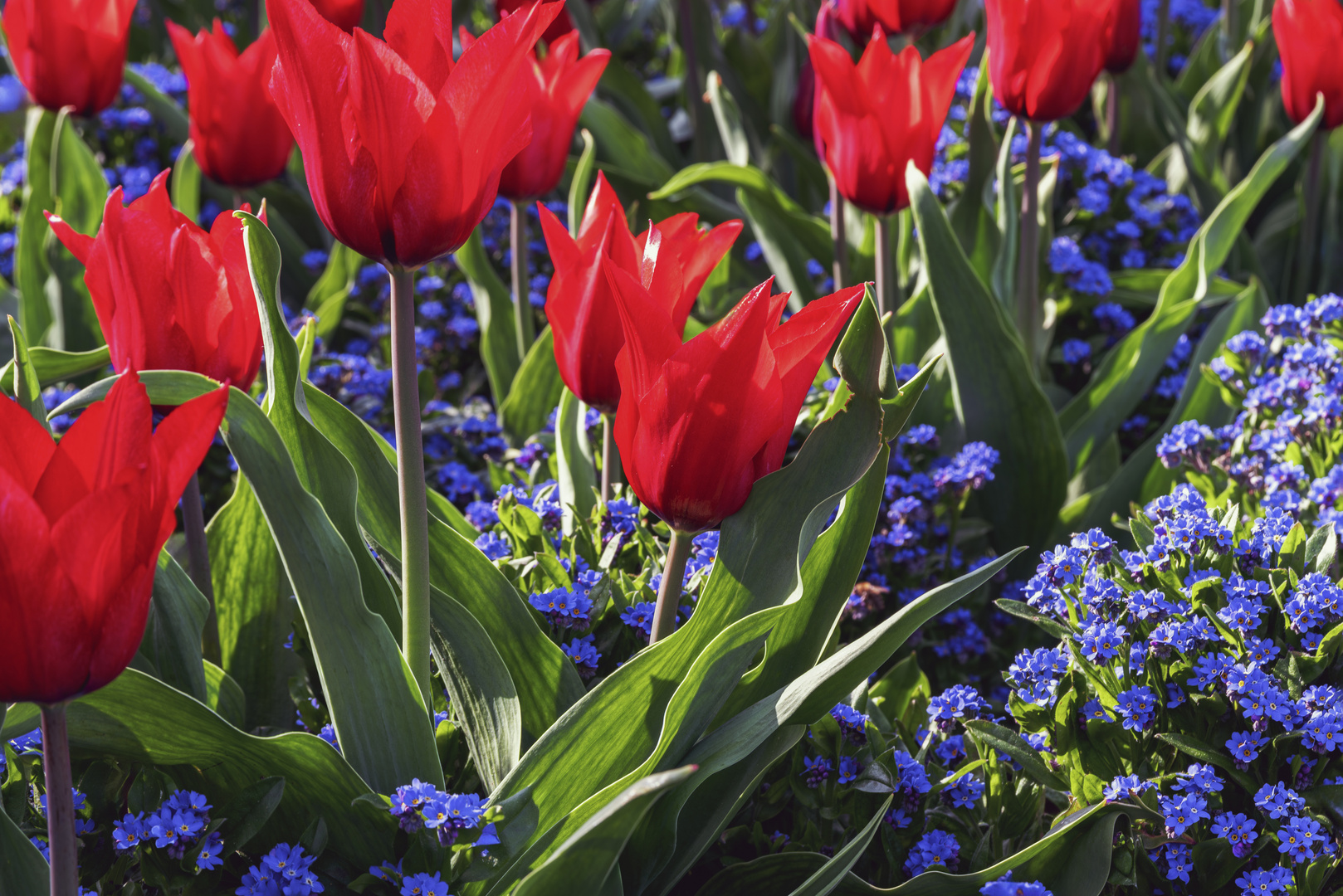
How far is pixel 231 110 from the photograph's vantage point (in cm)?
211

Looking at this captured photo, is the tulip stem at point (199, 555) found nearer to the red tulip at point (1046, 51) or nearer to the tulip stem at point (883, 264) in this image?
the tulip stem at point (883, 264)

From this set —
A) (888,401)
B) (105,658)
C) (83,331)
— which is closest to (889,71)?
(888,401)

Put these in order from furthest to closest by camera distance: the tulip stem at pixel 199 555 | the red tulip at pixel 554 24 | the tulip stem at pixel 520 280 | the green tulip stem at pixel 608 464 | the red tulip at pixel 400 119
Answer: the red tulip at pixel 554 24
the tulip stem at pixel 520 280
the green tulip stem at pixel 608 464
the tulip stem at pixel 199 555
the red tulip at pixel 400 119

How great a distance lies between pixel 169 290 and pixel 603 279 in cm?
45

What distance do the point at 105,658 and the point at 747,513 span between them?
0.61 m

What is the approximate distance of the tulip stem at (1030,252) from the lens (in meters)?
2.17

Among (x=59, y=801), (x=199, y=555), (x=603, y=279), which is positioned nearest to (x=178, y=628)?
(x=199, y=555)

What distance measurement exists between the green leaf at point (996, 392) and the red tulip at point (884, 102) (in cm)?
7

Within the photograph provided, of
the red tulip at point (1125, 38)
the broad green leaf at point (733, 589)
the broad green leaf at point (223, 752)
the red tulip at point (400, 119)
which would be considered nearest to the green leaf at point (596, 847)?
the broad green leaf at point (733, 589)

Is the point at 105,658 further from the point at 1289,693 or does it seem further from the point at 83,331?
A: the point at 83,331

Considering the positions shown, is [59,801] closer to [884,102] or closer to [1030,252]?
[884,102]

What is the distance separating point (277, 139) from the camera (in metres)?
2.17

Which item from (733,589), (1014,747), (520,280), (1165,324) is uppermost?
(520,280)

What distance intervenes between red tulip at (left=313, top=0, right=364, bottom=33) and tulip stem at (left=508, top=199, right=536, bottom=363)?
42cm
